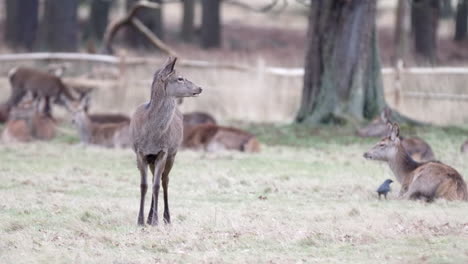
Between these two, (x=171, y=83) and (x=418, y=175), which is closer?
(x=171, y=83)

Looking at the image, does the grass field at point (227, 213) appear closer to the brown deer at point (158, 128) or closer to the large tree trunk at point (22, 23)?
the brown deer at point (158, 128)

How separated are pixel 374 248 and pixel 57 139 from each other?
1154 cm

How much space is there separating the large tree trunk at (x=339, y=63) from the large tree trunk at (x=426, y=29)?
53.2ft

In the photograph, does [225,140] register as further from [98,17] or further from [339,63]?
[98,17]

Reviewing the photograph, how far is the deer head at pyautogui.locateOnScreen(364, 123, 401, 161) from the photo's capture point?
12648 mm

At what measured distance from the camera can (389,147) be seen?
1273 centimetres

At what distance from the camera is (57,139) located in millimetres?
19156

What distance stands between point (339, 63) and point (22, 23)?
17.9 meters

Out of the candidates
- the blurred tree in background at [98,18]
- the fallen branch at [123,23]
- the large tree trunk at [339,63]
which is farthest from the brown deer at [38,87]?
the blurred tree in background at [98,18]

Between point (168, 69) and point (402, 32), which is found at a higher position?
point (402, 32)

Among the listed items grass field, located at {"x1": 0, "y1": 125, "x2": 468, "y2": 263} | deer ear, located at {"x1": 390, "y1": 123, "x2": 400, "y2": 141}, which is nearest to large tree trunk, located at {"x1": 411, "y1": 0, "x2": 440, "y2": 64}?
grass field, located at {"x1": 0, "y1": 125, "x2": 468, "y2": 263}

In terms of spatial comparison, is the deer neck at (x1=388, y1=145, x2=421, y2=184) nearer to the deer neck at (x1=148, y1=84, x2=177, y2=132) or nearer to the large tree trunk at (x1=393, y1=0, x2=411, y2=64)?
the deer neck at (x1=148, y1=84, x2=177, y2=132)

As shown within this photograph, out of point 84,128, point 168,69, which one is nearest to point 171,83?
point 168,69

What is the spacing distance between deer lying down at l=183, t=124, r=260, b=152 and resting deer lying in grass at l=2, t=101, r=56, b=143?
3.56 meters
